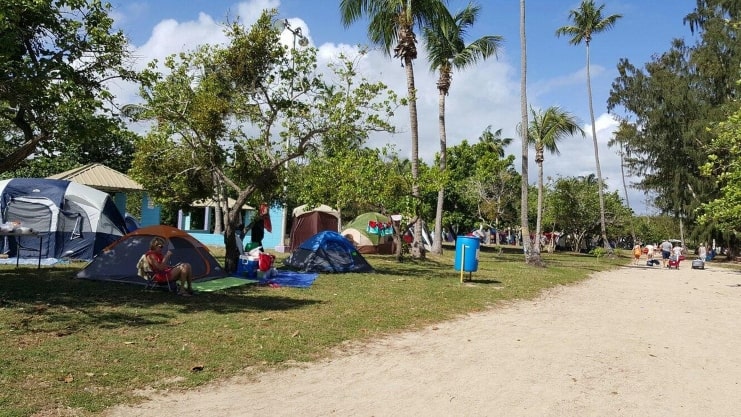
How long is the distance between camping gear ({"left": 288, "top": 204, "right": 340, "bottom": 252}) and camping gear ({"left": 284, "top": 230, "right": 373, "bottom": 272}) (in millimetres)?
9282

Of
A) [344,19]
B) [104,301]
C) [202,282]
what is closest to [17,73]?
[104,301]

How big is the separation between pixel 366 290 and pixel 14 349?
6.95 m

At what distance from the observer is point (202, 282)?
11.3 meters

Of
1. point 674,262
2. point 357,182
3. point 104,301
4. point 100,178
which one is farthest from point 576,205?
point 104,301

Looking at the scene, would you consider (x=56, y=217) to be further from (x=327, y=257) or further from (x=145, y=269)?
(x=327, y=257)

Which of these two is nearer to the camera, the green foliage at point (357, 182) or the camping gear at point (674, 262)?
the green foliage at point (357, 182)

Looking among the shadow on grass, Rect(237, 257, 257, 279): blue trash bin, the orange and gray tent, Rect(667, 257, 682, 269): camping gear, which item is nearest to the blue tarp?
Rect(237, 257, 257, 279): blue trash bin

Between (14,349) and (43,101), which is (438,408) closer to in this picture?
(14,349)

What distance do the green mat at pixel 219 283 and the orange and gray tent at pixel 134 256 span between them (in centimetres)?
26

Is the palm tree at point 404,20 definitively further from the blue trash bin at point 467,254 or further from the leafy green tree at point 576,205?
the leafy green tree at point 576,205

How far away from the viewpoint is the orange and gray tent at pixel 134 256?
425 inches

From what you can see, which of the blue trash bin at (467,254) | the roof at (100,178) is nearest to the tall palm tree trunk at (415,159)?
the blue trash bin at (467,254)

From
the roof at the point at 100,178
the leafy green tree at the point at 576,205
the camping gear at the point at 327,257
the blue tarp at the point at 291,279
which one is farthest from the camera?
the leafy green tree at the point at 576,205

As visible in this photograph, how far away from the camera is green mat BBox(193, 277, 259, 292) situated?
1054cm
